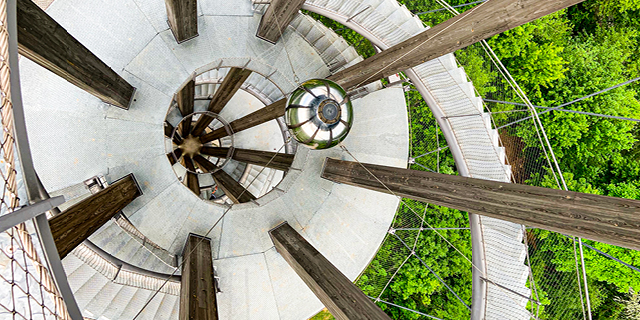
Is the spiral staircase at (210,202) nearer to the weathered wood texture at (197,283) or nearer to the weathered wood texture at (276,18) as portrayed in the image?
the weathered wood texture at (276,18)

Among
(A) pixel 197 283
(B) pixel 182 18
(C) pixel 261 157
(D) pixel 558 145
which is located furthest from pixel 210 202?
(D) pixel 558 145

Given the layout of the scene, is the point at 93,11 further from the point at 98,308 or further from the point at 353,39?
the point at 353,39

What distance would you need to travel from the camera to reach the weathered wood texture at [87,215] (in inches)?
212

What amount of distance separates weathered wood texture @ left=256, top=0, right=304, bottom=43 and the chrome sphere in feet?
9.84

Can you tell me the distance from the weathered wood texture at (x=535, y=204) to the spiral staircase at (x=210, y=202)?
2.46m

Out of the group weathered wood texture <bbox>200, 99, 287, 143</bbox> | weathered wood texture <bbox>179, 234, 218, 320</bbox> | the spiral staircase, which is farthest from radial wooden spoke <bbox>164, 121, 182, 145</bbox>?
weathered wood texture <bbox>179, 234, 218, 320</bbox>

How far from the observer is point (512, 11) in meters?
5.03

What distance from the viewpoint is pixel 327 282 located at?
239 inches

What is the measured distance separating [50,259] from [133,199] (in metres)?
4.59

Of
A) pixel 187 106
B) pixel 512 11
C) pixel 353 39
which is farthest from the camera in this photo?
pixel 187 106

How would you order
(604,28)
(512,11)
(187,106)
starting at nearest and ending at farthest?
(512,11)
(187,106)
(604,28)

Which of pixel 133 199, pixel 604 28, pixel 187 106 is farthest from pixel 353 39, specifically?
pixel 604 28

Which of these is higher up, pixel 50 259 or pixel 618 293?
pixel 618 293

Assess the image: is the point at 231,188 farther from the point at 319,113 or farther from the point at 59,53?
the point at 319,113
